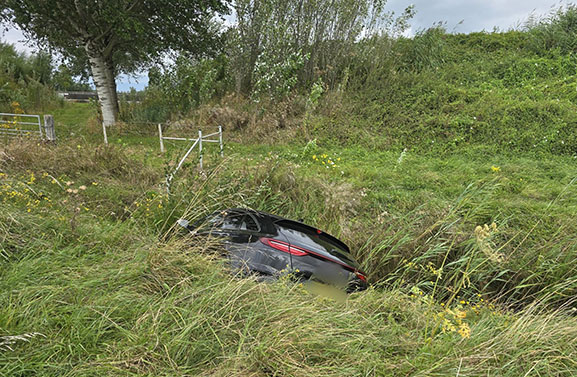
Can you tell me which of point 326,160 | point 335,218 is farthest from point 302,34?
point 335,218

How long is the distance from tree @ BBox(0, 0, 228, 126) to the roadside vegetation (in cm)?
106

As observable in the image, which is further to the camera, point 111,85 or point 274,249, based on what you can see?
point 111,85

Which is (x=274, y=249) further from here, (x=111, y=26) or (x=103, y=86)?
(x=103, y=86)

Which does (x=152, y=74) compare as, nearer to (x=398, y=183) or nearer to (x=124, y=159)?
(x=124, y=159)

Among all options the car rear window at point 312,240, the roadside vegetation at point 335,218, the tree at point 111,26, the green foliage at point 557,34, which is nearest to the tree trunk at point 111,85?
the tree at point 111,26

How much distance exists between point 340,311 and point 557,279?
10.6 ft

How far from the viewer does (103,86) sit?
13.2 meters

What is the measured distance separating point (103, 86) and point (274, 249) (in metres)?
12.8

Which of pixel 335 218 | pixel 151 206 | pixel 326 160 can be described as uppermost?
pixel 326 160

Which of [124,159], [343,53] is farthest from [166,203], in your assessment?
[343,53]

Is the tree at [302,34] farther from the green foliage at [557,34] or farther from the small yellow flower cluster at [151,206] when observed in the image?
the small yellow flower cluster at [151,206]

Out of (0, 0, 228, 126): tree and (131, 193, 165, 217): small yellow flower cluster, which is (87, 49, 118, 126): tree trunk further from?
(131, 193, 165, 217): small yellow flower cluster

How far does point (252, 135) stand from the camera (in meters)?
10.9

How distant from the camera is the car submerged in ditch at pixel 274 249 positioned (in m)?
3.33
